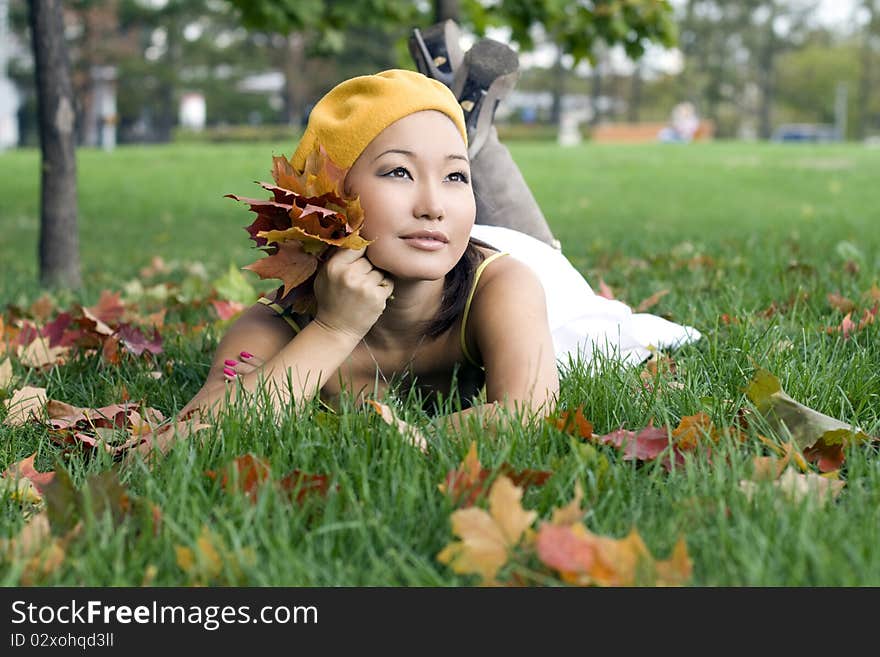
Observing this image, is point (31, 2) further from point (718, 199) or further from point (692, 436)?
point (718, 199)

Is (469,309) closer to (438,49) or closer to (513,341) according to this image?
(513,341)

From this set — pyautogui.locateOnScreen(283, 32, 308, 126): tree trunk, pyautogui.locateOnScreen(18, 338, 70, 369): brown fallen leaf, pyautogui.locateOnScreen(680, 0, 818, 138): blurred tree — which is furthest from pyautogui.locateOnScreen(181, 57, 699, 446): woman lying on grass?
pyautogui.locateOnScreen(680, 0, 818, 138): blurred tree

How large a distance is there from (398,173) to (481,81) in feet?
5.40

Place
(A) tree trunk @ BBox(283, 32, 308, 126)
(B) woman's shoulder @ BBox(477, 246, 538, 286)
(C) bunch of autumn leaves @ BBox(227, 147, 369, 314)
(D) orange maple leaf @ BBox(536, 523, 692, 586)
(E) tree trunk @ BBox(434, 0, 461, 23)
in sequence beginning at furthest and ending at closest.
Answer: (A) tree trunk @ BBox(283, 32, 308, 126), (E) tree trunk @ BBox(434, 0, 461, 23), (B) woman's shoulder @ BBox(477, 246, 538, 286), (C) bunch of autumn leaves @ BBox(227, 147, 369, 314), (D) orange maple leaf @ BBox(536, 523, 692, 586)

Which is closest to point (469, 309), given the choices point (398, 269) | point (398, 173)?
point (398, 269)

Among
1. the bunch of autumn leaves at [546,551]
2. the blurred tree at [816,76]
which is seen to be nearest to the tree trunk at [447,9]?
the bunch of autumn leaves at [546,551]

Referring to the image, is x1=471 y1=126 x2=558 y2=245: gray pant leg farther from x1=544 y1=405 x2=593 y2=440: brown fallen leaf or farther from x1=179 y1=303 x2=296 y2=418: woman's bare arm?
x1=544 y1=405 x2=593 y2=440: brown fallen leaf

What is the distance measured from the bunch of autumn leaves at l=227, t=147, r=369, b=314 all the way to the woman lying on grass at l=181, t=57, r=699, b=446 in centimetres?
4

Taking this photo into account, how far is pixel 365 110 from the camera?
7.93 feet

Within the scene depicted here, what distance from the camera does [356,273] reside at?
7.84 ft

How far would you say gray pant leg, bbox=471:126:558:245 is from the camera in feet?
12.9

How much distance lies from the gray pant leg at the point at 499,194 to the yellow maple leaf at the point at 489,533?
8.03 ft

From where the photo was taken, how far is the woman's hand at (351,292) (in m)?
2.39
